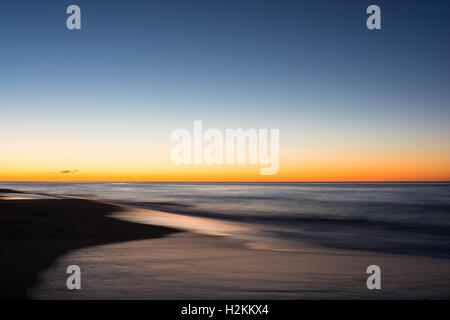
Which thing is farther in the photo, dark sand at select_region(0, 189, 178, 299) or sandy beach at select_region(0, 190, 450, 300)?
dark sand at select_region(0, 189, 178, 299)

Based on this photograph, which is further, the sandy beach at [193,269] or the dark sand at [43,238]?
the dark sand at [43,238]

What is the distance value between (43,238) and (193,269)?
705 centimetres

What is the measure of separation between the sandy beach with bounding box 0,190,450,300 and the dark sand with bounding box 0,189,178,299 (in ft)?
0.08

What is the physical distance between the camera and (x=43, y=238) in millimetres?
14555

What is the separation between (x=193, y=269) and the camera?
32.7 ft

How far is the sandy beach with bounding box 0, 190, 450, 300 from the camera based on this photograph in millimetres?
8125

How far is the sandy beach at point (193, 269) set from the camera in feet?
26.7

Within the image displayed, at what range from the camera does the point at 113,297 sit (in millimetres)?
7707

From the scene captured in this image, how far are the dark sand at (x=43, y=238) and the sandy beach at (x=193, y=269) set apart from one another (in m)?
0.03

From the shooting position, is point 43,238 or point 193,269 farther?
point 43,238

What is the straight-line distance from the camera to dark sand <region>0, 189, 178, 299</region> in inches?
349

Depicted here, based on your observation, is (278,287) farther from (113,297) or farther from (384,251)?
(384,251)
